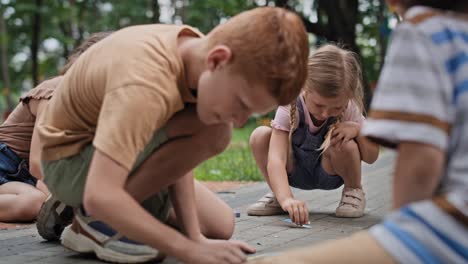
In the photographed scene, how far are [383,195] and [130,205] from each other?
2.98 m

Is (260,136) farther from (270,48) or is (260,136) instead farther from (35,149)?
(270,48)

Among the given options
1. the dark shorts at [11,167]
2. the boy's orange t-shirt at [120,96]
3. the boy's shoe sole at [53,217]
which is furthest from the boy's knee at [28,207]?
the boy's orange t-shirt at [120,96]

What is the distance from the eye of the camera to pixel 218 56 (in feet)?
7.19

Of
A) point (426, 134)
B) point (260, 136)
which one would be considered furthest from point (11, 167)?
point (426, 134)

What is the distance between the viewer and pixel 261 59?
84.5 inches

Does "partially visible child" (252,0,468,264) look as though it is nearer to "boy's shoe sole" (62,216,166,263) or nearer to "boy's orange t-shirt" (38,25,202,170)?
"boy's orange t-shirt" (38,25,202,170)

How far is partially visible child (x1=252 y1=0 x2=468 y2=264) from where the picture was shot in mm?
1663

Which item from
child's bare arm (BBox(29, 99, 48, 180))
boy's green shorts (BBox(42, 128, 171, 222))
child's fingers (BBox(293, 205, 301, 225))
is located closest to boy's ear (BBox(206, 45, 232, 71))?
boy's green shorts (BBox(42, 128, 171, 222))

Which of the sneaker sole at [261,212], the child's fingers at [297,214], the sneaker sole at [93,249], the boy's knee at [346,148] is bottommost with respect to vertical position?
the sneaker sole at [261,212]

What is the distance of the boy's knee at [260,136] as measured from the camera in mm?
3960

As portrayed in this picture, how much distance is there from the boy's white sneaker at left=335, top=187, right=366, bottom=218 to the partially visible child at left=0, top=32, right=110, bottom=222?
5.33ft

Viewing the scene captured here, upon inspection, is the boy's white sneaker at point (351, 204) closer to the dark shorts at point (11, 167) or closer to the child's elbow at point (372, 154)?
the child's elbow at point (372, 154)

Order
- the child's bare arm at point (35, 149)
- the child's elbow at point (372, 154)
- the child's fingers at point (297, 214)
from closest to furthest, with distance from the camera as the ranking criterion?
the child's bare arm at point (35, 149) < the child's fingers at point (297, 214) < the child's elbow at point (372, 154)

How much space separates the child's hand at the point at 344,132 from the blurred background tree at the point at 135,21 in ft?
21.5
